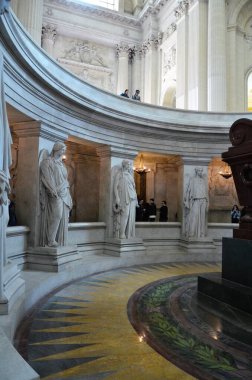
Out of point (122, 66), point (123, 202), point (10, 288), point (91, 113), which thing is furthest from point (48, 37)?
point (10, 288)

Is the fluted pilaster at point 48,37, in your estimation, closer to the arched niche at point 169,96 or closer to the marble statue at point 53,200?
the arched niche at point 169,96

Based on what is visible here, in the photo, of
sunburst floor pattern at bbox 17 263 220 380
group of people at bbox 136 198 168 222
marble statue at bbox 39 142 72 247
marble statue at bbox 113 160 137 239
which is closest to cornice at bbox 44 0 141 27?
group of people at bbox 136 198 168 222

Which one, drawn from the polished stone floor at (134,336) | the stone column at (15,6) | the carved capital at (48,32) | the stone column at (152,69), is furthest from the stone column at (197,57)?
the polished stone floor at (134,336)

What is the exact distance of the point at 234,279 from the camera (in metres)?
5.08

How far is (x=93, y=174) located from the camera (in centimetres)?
1134

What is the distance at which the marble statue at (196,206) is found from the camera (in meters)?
10.3

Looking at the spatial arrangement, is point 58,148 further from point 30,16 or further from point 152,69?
point 152,69

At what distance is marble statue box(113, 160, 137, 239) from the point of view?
8984mm

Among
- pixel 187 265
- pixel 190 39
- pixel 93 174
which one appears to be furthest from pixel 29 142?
pixel 190 39

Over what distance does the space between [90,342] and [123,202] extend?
18.3ft

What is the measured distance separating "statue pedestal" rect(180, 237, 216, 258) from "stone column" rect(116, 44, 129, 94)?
16356 millimetres

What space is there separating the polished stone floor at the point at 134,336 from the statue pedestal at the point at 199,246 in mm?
4243

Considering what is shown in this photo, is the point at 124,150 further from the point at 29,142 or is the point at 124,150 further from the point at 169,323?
the point at 169,323

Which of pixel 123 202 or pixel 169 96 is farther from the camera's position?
pixel 169 96
